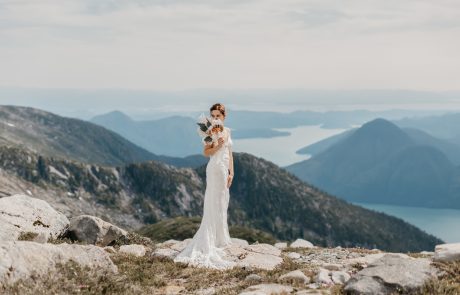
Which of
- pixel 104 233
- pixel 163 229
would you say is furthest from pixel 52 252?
pixel 163 229

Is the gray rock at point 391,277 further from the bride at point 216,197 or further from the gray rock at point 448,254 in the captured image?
the bride at point 216,197

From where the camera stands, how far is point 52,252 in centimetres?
1673

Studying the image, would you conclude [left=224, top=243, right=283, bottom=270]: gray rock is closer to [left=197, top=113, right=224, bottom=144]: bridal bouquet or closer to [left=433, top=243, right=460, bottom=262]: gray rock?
[left=197, top=113, right=224, bottom=144]: bridal bouquet

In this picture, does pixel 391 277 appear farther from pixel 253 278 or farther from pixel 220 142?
pixel 220 142

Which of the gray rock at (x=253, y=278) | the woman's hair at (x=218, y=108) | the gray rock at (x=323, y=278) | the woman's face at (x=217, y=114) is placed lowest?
the gray rock at (x=253, y=278)

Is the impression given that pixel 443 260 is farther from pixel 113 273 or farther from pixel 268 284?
pixel 113 273

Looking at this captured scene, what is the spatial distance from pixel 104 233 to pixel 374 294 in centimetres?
1759

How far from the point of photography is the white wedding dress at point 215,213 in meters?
22.5

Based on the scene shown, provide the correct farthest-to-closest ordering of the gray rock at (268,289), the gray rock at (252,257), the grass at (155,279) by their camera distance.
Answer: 1. the gray rock at (252,257)
2. the gray rock at (268,289)
3. the grass at (155,279)

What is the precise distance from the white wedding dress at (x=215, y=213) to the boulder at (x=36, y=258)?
479cm

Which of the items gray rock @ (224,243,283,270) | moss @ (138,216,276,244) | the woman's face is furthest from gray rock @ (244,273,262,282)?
moss @ (138,216,276,244)

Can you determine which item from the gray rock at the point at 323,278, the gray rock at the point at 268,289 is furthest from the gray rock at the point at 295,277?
the gray rock at the point at 268,289

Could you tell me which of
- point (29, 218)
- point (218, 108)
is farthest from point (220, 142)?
point (29, 218)

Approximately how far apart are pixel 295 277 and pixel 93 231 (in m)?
14.5
